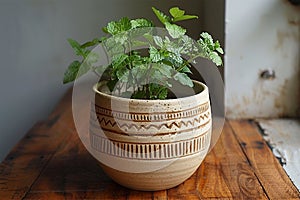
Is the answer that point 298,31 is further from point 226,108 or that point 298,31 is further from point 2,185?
point 2,185

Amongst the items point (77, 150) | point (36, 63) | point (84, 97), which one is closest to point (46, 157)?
point (77, 150)

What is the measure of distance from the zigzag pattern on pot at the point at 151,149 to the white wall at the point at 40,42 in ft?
2.67

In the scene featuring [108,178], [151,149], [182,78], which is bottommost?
[108,178]

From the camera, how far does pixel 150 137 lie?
69 cm

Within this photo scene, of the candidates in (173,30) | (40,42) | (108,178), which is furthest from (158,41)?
(40,42)

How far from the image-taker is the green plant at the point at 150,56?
70 centimetres

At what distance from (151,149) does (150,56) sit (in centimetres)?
15

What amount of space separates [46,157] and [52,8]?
2.37 feet

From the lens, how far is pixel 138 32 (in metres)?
0.72

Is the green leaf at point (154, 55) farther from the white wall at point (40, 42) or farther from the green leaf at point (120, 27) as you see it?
the white wall at point (40, 42)

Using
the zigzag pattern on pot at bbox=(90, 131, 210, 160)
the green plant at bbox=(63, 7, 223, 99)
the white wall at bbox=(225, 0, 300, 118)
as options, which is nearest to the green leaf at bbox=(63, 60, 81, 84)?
the green plant at bbox=(63, 7, 223, 99)

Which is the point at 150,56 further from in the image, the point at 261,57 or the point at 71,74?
the point at 261,57

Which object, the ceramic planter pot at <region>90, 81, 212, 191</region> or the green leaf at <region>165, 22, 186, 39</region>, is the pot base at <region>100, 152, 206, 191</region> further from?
the green leaf at <region>165, 22, 186, 39</region>

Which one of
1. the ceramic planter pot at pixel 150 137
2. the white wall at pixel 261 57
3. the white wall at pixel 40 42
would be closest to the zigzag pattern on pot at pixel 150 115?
the ceramic planter pot at pixel 150 137
